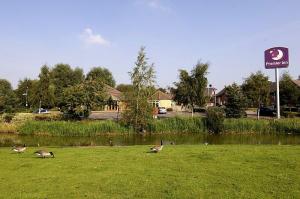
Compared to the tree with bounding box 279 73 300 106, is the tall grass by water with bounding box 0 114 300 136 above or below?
below

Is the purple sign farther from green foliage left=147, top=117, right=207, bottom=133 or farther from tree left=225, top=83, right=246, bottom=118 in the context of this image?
green foliage left=147, top=117, right=207, bottom=133

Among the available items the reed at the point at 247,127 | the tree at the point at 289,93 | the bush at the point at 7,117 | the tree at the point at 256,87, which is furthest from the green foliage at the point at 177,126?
the tree at the point at 289,93

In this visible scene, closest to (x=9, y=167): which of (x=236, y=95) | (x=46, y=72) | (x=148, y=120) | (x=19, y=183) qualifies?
(x=19, y=183)

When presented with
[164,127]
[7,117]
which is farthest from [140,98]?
[7,117]

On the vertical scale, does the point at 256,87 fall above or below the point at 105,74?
below

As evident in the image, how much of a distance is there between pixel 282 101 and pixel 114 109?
39.5m

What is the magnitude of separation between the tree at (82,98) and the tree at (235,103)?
1839 cm

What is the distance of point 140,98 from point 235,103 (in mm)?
14776

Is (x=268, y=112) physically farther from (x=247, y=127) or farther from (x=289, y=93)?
(x=247, y=127)

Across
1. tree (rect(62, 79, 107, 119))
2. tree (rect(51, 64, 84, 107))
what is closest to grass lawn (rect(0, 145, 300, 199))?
tree (rect(62, 79, 107, 119))

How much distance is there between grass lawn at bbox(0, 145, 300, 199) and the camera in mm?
11508

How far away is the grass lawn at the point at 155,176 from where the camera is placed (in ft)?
37.8

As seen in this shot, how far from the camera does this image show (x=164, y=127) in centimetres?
4738

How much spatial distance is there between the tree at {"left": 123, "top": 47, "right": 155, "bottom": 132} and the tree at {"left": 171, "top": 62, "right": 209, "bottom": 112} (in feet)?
24.9
